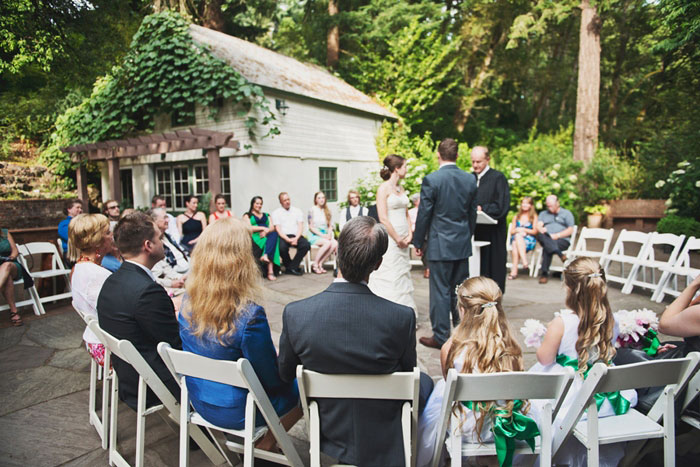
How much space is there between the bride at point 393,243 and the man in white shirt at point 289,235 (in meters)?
3.78

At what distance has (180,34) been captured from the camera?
462 inches

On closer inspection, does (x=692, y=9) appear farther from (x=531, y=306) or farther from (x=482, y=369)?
(x=482, y=369)

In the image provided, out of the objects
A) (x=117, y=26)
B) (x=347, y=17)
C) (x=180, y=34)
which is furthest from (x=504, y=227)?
(x=347, y=17)

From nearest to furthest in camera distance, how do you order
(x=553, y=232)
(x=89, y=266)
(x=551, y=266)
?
(x=89, y=266) < (x=553, y=232) < (x=551, y=266)

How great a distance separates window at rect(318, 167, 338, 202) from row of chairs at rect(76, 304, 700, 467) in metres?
12.2

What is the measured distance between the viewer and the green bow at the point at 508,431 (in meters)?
1.96

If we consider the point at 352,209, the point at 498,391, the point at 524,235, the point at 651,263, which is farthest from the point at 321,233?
the point at 498,391

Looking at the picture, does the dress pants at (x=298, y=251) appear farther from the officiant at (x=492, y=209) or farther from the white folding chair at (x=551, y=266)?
the white folding chair at (x=551, y=266)

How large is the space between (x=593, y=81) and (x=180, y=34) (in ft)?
39.5

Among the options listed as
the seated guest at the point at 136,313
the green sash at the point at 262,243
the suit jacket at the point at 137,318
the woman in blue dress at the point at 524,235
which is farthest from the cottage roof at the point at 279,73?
the suit jacket at the point at 137,318

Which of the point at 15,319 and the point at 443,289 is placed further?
the point at 15,319

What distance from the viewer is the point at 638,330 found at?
280 centimetres

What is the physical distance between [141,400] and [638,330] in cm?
295

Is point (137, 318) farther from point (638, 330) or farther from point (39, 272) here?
point (39, 272)
